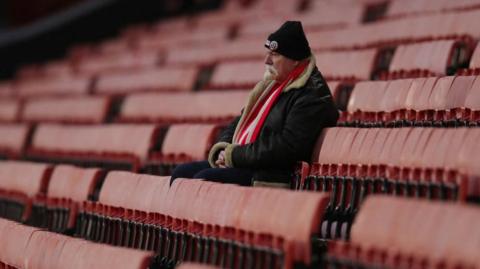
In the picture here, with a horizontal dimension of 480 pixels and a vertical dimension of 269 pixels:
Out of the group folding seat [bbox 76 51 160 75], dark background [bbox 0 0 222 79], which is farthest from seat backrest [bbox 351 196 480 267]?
dark background [bbox 0 0 222 79]

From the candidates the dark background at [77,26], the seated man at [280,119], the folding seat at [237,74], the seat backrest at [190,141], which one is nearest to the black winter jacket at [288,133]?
the seated man at [280,119]

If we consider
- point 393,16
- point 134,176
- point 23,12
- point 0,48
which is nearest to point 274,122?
point 134,176

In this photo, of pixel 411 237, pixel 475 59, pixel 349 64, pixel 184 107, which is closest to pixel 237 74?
pixel 184 107

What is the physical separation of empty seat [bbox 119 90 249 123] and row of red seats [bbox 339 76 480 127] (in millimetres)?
222

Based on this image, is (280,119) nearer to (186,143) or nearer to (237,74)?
(186,143)

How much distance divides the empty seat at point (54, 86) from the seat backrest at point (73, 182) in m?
0.59

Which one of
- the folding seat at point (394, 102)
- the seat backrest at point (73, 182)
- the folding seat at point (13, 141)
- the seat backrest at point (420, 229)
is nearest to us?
the seat backrest at point (420, 229)

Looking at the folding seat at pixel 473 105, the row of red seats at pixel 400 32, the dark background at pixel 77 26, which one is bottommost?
the folding seat at pixel 473 105

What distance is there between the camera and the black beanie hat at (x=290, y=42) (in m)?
0.71

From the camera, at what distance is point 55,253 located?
28.3 inches

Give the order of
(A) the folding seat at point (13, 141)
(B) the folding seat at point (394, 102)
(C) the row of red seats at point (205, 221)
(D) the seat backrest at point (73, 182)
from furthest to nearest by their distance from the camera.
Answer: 1. (A) the folding seat at point (13, 141)
2. (D) the seat backrest at point (73, 182)
3. (B) the folding seat at point (394, 102)
4. (C) the row of red seats at point (205, 221)

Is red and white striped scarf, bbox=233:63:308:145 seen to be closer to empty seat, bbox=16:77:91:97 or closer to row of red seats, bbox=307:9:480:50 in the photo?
row of red seats, bbox=307:9:480:50

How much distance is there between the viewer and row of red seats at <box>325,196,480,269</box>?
1.51ft

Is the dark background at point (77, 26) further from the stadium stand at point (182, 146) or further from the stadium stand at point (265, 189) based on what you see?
the stadium stand at point (182, 146)
